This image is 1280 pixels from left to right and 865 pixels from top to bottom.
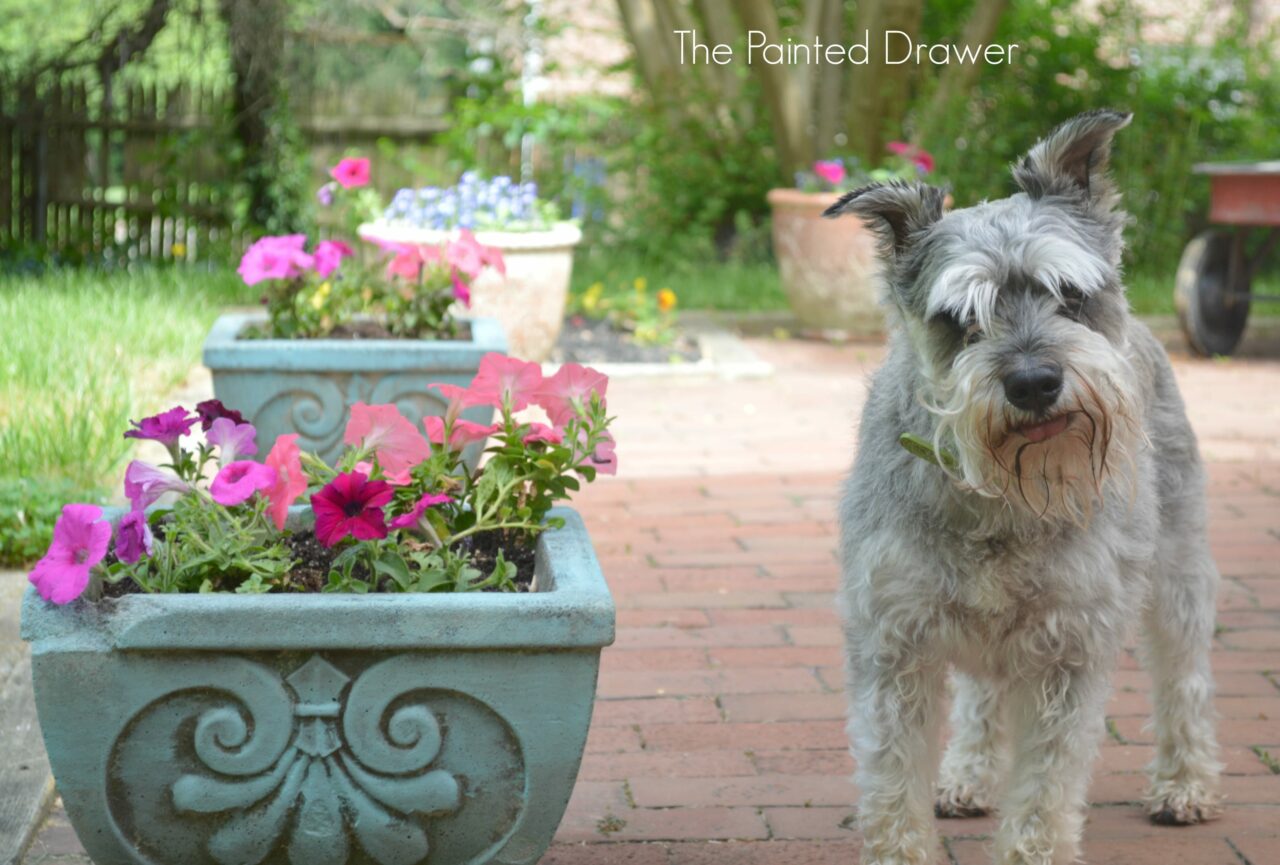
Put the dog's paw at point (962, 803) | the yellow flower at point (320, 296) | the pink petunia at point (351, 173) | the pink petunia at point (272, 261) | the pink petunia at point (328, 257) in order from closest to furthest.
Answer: the dog's paw at point (962, 803)
the pink petunia at point (272, 261)
the pink petunia at point (328, 257)
the yellow flower at point (320, 296)
the pink petunia at point (351, 173)

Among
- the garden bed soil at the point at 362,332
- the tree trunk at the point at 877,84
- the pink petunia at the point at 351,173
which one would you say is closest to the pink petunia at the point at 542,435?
the garden bed soil at the point at 362,332

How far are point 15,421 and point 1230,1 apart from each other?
1617 centimetres

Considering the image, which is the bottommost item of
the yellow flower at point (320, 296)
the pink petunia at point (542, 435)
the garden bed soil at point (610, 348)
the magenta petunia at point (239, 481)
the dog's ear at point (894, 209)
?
the garden bed soil at point (610, 348)

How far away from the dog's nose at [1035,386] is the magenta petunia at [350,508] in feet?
3.95

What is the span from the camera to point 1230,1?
699 inches

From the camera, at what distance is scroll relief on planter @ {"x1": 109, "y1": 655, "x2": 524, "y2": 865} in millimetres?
2695

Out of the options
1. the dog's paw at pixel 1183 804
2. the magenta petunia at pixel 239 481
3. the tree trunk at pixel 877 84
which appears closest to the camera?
the magenta petunia at pixel 239 481

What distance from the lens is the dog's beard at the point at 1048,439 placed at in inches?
109

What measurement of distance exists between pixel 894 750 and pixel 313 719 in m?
1.21

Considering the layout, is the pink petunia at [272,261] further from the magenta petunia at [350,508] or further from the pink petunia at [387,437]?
the magenta petunia at [350,508]

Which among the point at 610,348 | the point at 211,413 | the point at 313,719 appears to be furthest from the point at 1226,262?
the point at 313,719

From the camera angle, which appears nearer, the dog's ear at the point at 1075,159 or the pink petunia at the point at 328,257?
the dog's ear at the point at 1075,159

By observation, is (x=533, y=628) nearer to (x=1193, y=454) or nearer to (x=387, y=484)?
(x=387, y=484)

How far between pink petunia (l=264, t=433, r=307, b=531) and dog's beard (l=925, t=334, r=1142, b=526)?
4.25ft
